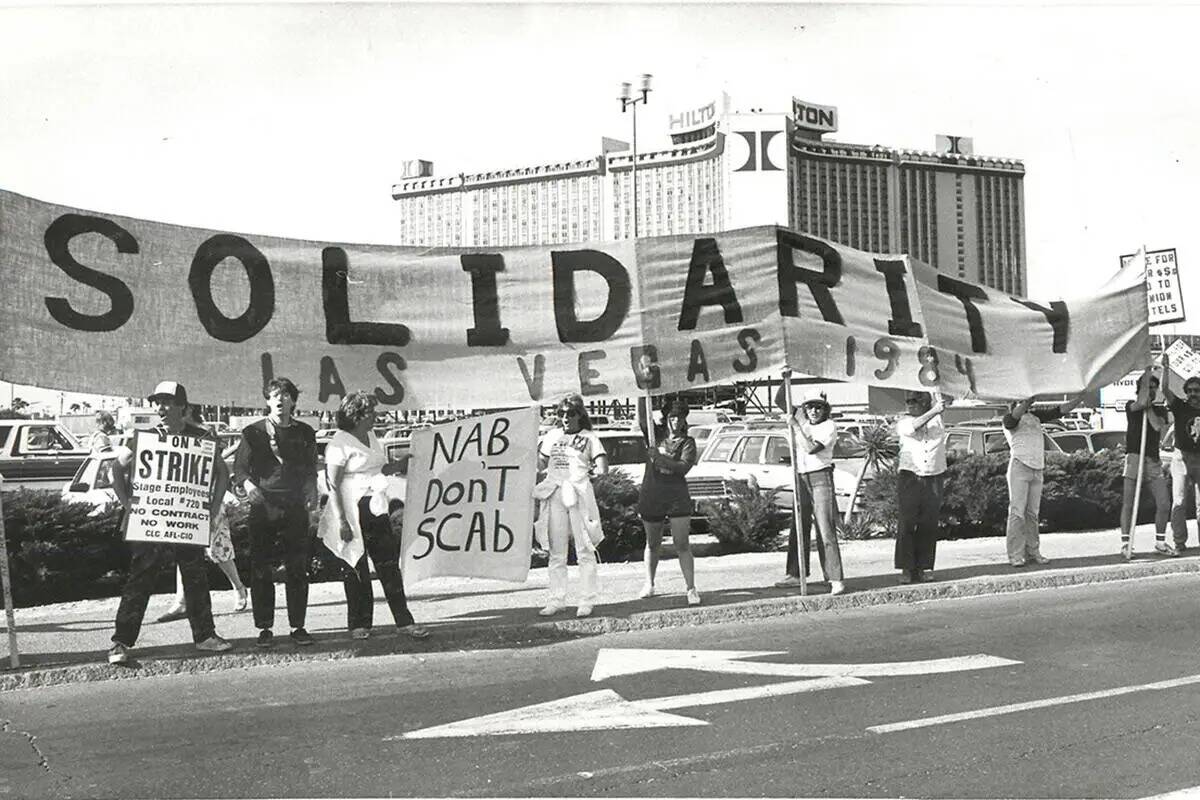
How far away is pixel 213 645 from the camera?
837cm

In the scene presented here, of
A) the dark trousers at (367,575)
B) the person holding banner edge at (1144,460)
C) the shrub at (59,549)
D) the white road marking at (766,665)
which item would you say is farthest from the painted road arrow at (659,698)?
the person holding banner edge at (1144,460)

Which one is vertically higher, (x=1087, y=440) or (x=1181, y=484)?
(x=1087, y=440)

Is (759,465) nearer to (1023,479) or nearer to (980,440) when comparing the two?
(980,440)

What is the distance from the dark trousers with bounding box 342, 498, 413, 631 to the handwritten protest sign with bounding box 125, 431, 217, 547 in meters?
1.04

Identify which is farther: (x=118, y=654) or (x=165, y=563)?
(x=165, y=563)

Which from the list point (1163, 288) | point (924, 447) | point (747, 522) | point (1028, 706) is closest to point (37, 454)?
point (747, 522)

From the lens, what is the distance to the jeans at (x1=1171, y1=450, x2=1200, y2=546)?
13.1 meters

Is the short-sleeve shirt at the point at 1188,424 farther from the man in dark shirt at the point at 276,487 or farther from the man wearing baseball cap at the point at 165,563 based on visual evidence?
the man wearing baseball cap at the point at 165,563

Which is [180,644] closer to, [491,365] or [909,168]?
[491,365]

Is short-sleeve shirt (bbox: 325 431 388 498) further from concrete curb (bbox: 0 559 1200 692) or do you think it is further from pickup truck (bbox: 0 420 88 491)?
pickup truck (bbox: 0 420 88 491)

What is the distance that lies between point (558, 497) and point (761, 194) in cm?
10607

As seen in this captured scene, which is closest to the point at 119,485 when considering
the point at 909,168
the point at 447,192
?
the point at 447,192

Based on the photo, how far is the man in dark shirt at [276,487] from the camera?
8.38 meters

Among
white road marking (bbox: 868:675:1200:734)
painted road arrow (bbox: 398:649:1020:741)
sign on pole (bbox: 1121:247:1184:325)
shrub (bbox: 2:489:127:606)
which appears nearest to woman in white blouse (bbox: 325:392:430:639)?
painted road arrow (bbox: 398:649:1020:741)
